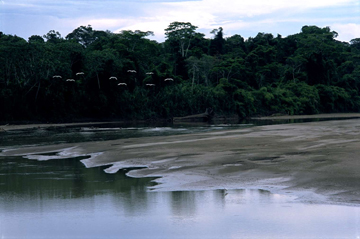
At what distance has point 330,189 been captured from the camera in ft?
33.3

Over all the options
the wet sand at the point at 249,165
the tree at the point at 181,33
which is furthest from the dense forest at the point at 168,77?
the wet sand at the point at 249,165

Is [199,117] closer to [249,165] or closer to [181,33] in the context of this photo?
[181,33]

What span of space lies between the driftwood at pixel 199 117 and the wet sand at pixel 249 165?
1509 inches

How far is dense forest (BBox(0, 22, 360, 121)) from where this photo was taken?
50781 millimetres

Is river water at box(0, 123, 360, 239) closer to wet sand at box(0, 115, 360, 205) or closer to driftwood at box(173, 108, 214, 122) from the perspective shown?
wet sand at box(0, 115, 360, 205)

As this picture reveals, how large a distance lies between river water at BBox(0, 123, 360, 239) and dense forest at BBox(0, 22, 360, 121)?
4030 cm

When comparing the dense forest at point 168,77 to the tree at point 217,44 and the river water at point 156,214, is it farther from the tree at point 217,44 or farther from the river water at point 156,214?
the river water at point 156,214

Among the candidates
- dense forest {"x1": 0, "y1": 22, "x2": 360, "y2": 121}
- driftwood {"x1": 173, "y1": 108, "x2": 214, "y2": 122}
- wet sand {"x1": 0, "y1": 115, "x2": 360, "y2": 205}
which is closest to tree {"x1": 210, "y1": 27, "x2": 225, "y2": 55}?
dense forest {"x1": 0, "y1": 22, "x2": 360, "y2": 121}

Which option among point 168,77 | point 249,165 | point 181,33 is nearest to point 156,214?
point 249,165

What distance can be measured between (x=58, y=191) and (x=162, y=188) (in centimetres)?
271

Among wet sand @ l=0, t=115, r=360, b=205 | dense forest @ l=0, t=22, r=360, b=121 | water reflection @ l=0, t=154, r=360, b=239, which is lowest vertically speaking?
water reflection @ l=0, t=154, r=360, b=239

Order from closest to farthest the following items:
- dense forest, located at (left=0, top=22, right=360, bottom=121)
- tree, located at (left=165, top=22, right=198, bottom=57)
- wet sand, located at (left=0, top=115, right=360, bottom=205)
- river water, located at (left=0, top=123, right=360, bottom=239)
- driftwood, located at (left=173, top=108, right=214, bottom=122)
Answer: river water, located at (left=0, top=123, right=360, bottom=239) < wet sand, located at (left=0, top=115, right=360, bottom=205) < dense forest, located at (left=0, top=22, right=360, bottom=121) < driftwood, located at (left=173, top=108, right=214, bottom=122) < tree, located at (left=165, top=22, right=198, bottom=57)

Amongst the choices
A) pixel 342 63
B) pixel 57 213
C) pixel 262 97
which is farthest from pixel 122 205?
pixel 342 63

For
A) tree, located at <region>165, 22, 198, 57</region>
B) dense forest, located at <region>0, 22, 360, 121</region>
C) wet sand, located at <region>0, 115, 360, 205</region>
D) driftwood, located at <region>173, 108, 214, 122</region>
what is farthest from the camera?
tree, located at <region>165, 22, 198, 57</region>
